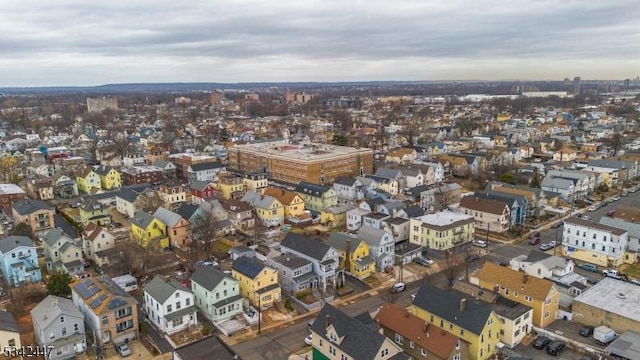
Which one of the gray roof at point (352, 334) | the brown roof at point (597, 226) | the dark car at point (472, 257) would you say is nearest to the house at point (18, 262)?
the gray roof at point (352, 334)

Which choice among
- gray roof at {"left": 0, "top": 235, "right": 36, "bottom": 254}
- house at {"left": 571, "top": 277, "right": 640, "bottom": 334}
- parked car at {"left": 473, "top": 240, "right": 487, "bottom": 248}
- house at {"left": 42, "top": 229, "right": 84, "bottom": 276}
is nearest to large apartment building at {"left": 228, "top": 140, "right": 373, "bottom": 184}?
parked car at {"left": 473, "top": 240, "right": 487, "bottom": 248}

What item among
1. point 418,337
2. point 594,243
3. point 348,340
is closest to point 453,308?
point 418,337

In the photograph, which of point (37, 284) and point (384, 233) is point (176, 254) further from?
point (384, 233)

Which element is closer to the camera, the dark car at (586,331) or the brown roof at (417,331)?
the brown roof at (417,331)

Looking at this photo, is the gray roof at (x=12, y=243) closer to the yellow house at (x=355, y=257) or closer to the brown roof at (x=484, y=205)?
the yellow house at (x=355, y=257)

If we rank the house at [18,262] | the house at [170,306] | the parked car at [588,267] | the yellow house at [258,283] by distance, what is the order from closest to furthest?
the house at [170,306] → the yellow house at [258,283] → the house at [18,262] → the parked car at [588,267]

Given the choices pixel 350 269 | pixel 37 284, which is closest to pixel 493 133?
pixel 350 269
